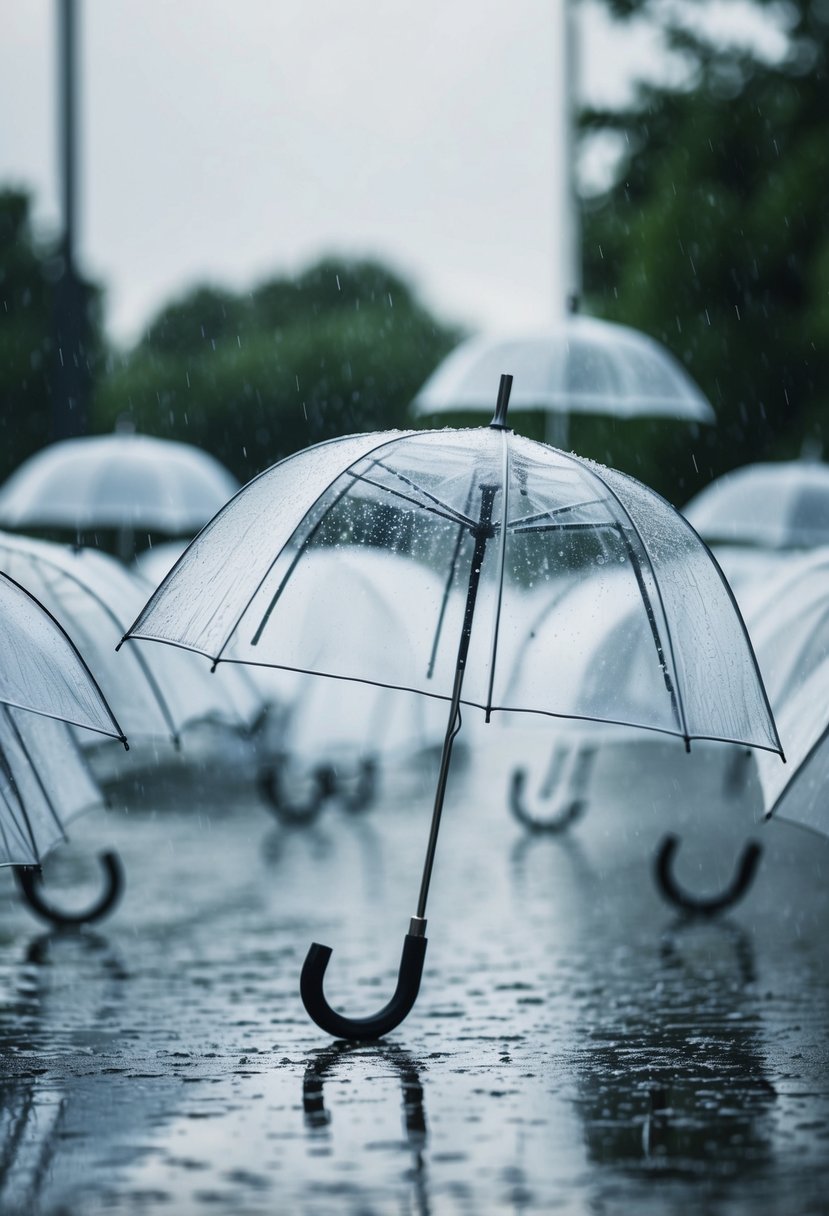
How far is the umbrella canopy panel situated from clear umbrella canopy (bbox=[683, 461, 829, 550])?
749 centimetres

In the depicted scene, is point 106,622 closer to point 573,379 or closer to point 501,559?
point 501,559

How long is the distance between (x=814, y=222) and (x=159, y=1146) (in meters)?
22.9

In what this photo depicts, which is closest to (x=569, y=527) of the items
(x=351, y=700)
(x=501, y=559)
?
(x=501, y=559)

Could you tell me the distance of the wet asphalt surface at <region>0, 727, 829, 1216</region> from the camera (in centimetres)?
510

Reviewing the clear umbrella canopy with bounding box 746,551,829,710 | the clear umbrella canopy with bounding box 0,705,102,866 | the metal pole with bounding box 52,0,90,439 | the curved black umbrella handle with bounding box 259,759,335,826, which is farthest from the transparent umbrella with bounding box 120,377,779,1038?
the metal pole with bounding box 52,0,90,439

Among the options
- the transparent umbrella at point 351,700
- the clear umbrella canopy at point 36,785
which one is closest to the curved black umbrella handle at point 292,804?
the transparent umbrella at point 351,700

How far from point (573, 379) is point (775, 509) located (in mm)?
2274

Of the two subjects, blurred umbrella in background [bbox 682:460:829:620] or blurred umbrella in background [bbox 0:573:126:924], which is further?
blurred umbrella in background [bbox 682:460:829:620]

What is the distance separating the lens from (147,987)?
8.16 meters

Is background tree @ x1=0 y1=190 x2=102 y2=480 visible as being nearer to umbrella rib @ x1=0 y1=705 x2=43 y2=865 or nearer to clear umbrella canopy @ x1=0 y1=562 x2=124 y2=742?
umbrella rib @ x1=0 y1=705 x2=43 y2=865

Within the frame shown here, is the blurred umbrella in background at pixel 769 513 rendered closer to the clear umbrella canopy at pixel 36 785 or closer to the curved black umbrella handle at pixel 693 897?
the curved black umbrella handle at pixel 693 897

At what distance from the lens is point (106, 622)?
301 inches

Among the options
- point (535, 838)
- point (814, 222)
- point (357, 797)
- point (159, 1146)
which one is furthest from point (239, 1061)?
point (814, 222)

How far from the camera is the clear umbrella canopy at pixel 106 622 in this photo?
24.6 feet
